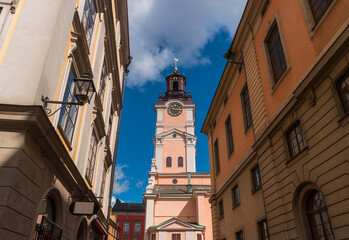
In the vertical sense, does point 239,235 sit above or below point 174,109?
below

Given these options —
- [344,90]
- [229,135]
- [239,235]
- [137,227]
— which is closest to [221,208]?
[239,235]

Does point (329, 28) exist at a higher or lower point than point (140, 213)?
lower

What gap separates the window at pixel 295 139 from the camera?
8742mm

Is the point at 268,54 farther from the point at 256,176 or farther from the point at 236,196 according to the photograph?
the point at 236,196

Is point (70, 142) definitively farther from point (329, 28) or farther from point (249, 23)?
point (249, 23)

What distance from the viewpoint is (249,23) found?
13711mm

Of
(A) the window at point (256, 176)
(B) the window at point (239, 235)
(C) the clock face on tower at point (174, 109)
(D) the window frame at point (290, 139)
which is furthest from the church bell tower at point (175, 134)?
(D) the window frame at point (290, 139)

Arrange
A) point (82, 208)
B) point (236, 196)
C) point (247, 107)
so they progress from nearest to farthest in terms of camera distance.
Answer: point (82, 208) → point (247, 107) → point (236, 196)

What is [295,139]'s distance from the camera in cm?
912

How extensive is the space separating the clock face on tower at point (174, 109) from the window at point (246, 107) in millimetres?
38262

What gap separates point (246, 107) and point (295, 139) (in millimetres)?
5772

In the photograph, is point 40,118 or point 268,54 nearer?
point 40,118

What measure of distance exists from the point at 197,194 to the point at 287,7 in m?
29.6

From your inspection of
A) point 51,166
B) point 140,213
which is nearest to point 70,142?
point 51,166
